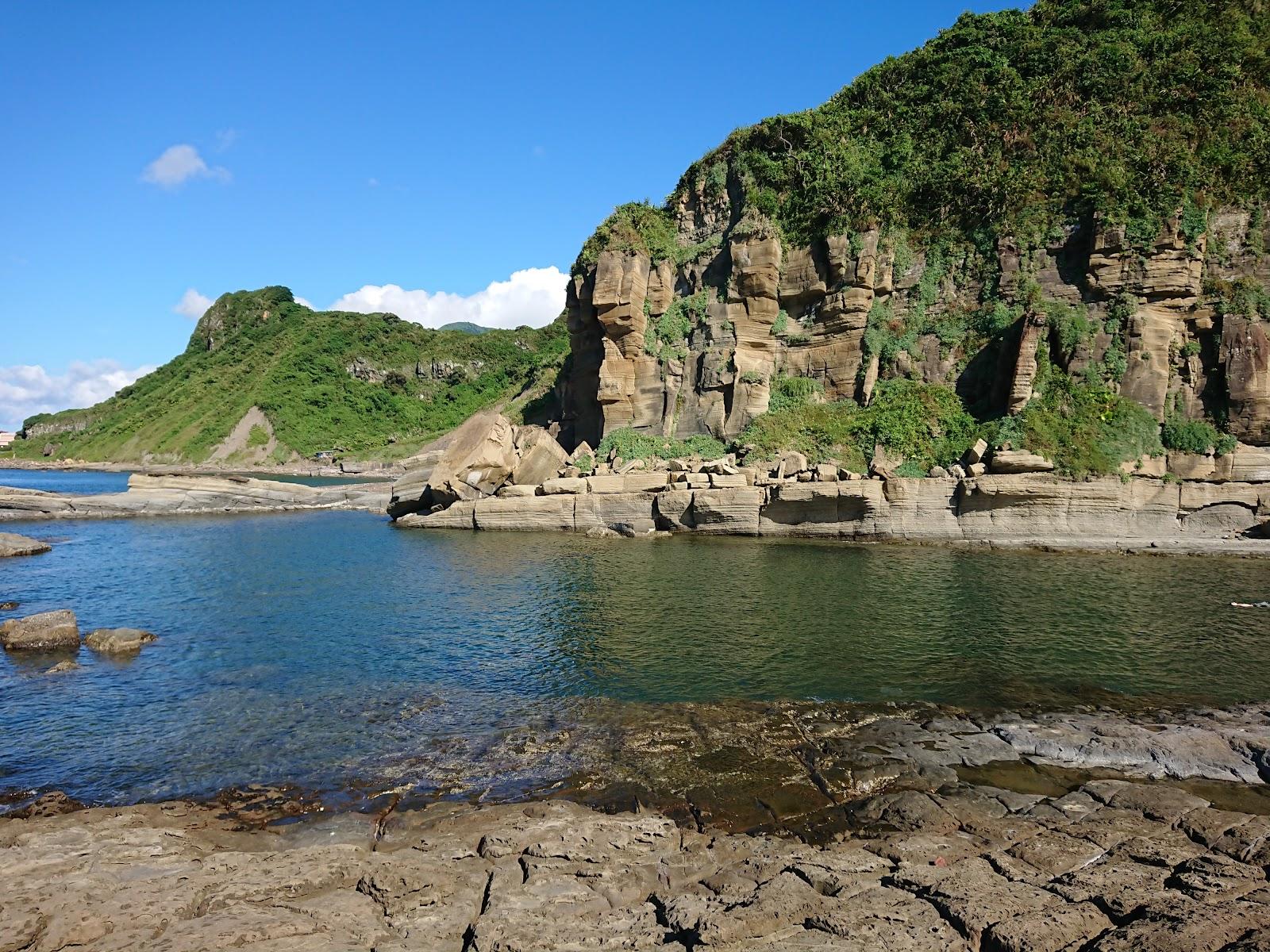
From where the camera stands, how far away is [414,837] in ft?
21.3

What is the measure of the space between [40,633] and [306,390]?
75348 millimetres

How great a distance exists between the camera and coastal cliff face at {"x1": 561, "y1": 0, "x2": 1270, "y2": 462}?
2298 centimetres

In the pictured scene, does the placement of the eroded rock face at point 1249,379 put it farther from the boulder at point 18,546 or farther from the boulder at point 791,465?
the boulder at point 18,546

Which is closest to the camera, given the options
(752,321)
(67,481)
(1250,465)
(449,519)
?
(1250,465)

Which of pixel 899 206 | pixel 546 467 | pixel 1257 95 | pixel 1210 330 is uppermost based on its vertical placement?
pixel 1257 95

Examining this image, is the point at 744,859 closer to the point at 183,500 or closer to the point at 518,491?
the point at 518,491

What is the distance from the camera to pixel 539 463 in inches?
1171

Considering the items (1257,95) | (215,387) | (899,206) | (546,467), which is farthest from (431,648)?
(215,387)

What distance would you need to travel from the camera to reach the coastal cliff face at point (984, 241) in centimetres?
2298

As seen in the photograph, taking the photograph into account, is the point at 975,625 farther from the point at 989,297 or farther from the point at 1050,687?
the point at 989,297

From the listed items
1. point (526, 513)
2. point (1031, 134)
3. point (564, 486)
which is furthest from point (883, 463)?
point (1031, 134)

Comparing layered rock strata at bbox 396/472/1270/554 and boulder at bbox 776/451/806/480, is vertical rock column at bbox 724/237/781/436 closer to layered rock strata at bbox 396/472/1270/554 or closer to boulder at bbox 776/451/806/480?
boulder at bbox 776/451/806/480

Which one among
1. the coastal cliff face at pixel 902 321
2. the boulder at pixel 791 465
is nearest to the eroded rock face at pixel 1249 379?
the coastal cliff face at pixel 902 321

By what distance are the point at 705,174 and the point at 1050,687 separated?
1125 inches
